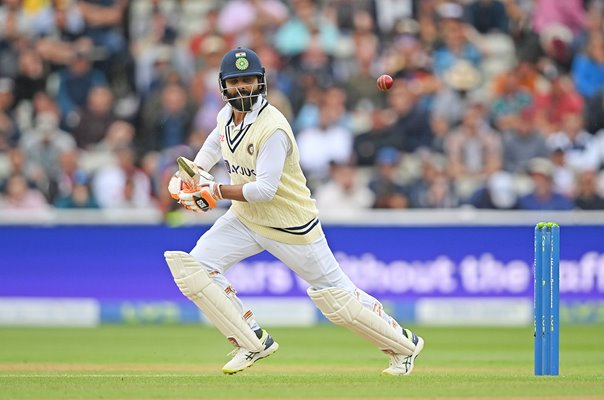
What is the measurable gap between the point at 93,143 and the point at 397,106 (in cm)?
342

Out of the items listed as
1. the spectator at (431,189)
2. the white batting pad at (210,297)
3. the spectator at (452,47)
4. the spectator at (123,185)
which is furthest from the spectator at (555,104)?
the white batting pad at (210,297)

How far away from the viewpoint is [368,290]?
12.3 m

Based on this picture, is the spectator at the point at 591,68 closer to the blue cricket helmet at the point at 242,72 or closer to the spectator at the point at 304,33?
the spectator at the point at 304,33

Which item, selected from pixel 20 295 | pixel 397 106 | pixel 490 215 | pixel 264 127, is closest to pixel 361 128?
pixel 397 106

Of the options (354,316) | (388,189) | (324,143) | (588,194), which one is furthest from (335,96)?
(354,316)

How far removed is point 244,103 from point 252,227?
72cm

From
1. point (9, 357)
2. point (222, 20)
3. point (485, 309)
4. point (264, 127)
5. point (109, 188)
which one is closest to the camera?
point (264, 127)

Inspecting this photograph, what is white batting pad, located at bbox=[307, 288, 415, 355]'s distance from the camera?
7.14 m

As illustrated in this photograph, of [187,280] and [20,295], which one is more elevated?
[187,280]

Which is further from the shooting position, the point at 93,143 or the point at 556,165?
the point at 93,143

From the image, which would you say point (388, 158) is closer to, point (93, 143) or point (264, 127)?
point (93, 143)

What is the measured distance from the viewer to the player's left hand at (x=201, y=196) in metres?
6.95

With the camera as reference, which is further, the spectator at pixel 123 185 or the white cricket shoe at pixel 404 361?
the spectator at pixel 123 185

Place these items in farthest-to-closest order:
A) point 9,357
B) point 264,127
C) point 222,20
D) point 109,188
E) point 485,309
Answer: point 222,20 → point 109,188 → point 485,309 → point 9,357 → point 264,127
